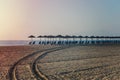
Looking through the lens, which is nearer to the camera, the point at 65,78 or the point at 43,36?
the point at 65,78

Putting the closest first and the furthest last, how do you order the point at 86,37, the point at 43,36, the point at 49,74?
the point at 49,74 → the point at 43,36 → the point at 86,37

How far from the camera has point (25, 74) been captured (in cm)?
2158

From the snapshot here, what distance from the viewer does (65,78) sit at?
1964 cm

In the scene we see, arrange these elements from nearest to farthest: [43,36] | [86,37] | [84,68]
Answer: [84,68], [43,36], [86,37]

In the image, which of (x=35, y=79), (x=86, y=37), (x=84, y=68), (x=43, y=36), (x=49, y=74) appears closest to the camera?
(x=35, y=79)

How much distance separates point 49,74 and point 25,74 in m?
1.88

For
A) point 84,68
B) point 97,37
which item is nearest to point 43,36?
point 97,37

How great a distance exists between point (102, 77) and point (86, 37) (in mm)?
73767

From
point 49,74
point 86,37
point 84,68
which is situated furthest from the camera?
point 86,37

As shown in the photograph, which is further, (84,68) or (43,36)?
(43,36)

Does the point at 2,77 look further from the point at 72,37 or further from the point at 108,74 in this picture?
the point at 72,37

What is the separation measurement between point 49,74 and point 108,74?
450 cm

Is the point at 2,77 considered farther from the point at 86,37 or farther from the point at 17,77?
the point at 86,37

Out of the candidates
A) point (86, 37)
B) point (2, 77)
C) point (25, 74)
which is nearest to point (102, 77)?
point (25, 74)
